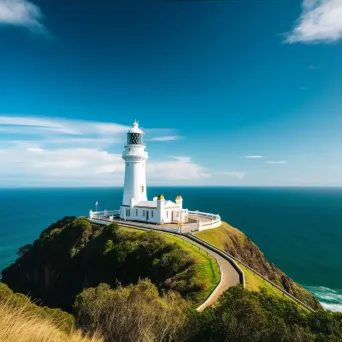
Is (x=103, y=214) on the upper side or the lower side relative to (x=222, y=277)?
upper

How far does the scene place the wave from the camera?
39.0 meters

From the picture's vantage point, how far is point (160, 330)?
410 inches

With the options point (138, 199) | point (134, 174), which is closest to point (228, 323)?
point (138, 199)

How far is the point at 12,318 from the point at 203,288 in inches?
634

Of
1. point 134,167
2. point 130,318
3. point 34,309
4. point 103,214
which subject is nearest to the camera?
point 130,318

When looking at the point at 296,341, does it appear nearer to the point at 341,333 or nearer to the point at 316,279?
the point at 341,333

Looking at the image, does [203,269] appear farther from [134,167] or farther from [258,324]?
[134,167]

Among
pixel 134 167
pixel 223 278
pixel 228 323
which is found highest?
pixel 134 167

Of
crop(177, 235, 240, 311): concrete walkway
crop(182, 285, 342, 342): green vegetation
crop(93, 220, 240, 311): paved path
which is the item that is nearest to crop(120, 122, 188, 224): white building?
crop(93, 220, 240, 311): paved path

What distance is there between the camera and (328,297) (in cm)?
4212

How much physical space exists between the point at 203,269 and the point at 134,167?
84.9 ft

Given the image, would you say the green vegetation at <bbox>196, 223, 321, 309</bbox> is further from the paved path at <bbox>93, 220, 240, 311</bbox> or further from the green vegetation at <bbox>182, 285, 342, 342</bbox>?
the green vegetation at <bbox>182, 285, 342, 342</bbox>

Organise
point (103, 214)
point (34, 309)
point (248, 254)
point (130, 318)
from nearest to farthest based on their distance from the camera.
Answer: point (130, 318) < point (34, 309) < point (248, 254) < point (103, 214)

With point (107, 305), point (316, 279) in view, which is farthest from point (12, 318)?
point (316, 279)
